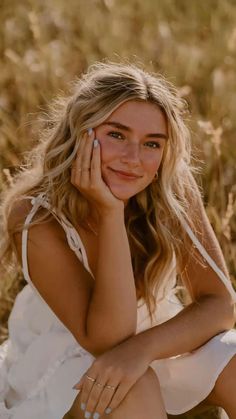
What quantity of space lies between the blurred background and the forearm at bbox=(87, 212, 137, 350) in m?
0.86

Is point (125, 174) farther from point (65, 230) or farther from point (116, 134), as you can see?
point (65, 230)

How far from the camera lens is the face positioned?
253cm

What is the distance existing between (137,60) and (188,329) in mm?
2208

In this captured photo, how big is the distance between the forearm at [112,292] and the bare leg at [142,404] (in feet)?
0.46

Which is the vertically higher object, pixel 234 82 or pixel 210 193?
pixel 234 82

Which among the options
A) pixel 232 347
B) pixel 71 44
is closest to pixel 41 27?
pixel 71 44

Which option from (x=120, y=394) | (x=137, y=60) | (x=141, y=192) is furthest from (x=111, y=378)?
(x=137, y=60)

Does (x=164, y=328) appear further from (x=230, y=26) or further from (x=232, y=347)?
(x=230, y=26)

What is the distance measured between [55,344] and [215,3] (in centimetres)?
324

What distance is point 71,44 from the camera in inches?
200

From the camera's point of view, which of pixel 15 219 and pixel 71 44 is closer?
pixel 15 219

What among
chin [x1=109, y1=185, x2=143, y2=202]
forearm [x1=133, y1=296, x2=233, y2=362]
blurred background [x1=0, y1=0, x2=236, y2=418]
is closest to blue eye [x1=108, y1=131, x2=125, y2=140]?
chin [x1=109, y1=185, x2=143, y2=202]

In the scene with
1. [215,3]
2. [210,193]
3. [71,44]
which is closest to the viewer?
[210,193]

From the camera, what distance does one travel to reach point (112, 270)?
2.48 m
